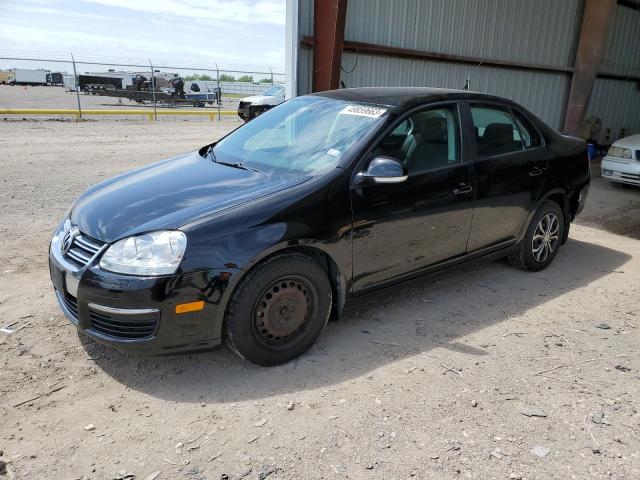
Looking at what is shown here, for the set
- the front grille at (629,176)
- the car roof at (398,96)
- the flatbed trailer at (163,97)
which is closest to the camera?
the car roof at (398,96)

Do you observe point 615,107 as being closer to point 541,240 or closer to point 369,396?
point 541,240

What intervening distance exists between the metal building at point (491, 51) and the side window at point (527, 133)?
4.41 metres

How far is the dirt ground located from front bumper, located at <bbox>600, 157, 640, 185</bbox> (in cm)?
523

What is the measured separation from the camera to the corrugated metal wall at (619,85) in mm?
14617

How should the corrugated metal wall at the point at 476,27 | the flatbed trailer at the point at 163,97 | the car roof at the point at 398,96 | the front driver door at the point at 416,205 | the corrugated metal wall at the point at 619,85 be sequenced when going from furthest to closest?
the flatbed trailer at the point at 163,97 → the corrugated metal wall at the point at 619,85 → the corrugated metal wall at the point at 476,27 → the car roof at the point at 398,96 → the front driver door at the point at 416,205

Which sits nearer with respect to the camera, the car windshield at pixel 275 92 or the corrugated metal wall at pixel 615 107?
the corrugated metal wall at pixel 615 107

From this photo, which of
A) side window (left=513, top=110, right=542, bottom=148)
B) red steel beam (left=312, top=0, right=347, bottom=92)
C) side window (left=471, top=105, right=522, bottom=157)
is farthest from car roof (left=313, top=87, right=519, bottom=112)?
red steel beam (left=312, top=0, right=347, bottom=92)

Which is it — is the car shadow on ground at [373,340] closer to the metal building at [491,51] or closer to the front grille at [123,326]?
the front grille at [123,326]

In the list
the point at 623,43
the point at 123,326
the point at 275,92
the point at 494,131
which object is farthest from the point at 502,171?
the point at 275,92

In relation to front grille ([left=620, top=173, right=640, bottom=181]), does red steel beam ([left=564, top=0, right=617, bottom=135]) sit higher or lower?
higher

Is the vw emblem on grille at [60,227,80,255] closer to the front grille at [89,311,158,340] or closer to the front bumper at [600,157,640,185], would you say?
the front grille at [89,311,158,340]

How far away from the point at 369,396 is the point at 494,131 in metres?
2.57

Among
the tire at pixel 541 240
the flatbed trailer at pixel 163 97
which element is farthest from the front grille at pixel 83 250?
the flatbed trailer at pixel 163 97

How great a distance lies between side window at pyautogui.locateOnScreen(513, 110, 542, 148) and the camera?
4.70m
